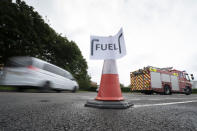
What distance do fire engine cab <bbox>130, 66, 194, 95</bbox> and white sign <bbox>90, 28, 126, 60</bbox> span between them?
32.3 feet

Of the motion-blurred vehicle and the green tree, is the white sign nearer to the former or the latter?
the motion-blurred vehicle

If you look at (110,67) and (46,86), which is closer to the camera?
(110,67)

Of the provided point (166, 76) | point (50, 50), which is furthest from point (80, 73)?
point (166, 76)

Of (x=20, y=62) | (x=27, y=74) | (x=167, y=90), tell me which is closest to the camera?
(x=27, y=74)

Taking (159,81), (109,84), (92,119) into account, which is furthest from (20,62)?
(159,81)

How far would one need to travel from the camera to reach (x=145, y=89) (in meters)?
11.3

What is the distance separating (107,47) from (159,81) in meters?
10.6

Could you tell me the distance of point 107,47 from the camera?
2.47 m

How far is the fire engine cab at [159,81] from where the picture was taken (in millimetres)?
11013

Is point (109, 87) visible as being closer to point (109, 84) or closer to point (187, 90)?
point (109, 84)

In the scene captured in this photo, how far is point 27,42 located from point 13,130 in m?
15.0

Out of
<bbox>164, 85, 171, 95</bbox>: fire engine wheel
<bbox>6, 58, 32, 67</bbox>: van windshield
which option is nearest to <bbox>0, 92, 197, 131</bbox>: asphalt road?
<bbox>6, 58, 32, 67</bbox>: van windshield

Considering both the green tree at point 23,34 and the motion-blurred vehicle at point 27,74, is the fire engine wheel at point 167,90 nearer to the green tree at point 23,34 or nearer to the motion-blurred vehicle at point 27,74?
the motion-blurred vehicle at point 27,74

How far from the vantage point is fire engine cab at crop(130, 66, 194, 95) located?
1101 cm
